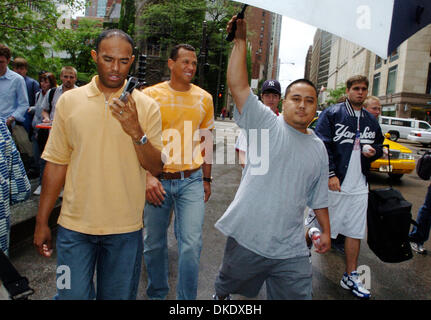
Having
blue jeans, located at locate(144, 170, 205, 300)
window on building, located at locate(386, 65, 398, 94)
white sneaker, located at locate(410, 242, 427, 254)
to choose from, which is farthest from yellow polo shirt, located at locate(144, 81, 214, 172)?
window on building, located at locate(386, 65, 398, 94)

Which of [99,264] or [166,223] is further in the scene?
[166,223]

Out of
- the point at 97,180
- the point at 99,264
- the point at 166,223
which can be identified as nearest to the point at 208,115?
the point at 166,223

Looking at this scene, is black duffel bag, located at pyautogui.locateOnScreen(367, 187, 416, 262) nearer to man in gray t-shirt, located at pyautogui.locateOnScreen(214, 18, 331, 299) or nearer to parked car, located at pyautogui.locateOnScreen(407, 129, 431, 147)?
man in gray t-shirt, located at pyautogui.locateOnScreen(214, 18, 331, 299)

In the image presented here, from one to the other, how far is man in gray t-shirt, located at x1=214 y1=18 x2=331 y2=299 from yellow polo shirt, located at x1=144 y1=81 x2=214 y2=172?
788 millimetres

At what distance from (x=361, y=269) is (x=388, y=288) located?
0.48 meters

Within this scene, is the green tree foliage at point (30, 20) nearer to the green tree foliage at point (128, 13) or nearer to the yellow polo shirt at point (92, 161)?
the yellow polo shirt at point (92, 161)

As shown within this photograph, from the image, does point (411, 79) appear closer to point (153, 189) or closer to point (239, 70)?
point (239, 70)

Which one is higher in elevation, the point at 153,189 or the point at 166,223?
the point at 153,189

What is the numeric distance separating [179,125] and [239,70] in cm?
106

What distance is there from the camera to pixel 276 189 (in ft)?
7.30

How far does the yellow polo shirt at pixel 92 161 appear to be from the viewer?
1.96 m

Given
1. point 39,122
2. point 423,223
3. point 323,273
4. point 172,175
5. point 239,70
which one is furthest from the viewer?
point 39,122

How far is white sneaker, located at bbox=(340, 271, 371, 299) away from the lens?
336cm

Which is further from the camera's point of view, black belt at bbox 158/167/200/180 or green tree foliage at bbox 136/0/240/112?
green tree foliage at bbox 136/0/240/112
